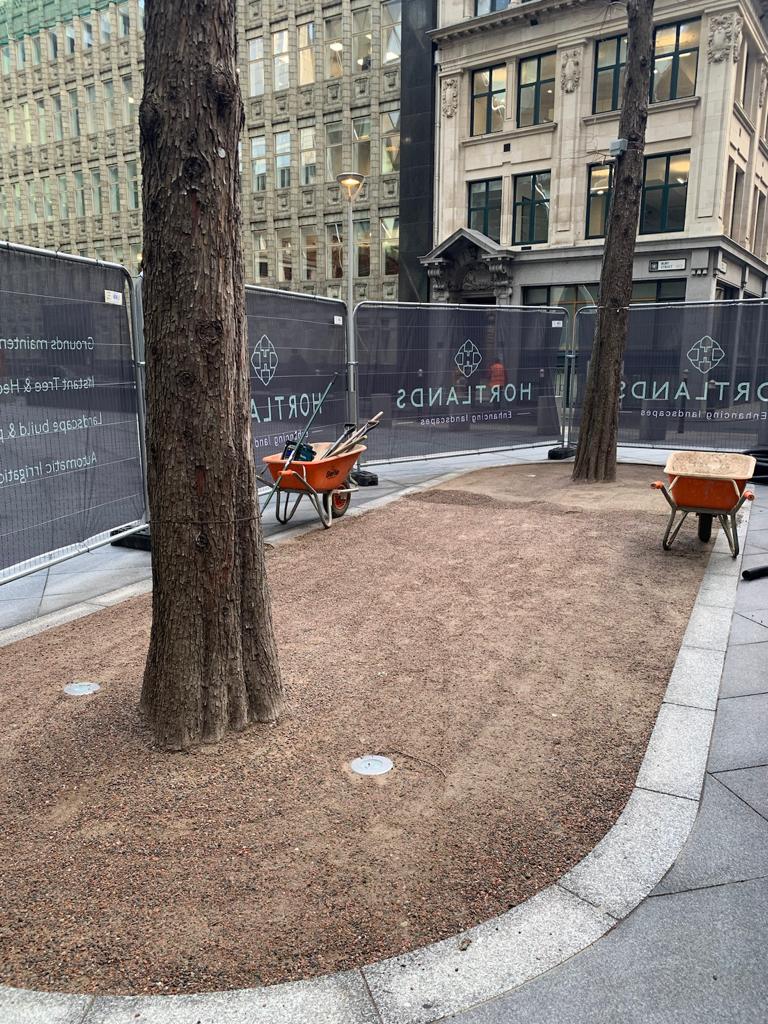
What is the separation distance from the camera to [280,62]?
37.0 metres

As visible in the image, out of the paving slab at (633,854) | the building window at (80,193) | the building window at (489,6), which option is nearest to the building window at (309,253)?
the building window at (489,6)

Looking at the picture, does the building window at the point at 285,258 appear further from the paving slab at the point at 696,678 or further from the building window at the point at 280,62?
the paving slab at the point at 696,678

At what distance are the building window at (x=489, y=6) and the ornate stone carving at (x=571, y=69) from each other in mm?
3850

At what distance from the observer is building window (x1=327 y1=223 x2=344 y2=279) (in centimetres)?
3575

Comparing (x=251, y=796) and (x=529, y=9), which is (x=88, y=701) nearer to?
(x=251, y=796)

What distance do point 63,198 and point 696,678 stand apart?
181 ft

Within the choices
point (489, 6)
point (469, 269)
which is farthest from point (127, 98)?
point (469, 269)

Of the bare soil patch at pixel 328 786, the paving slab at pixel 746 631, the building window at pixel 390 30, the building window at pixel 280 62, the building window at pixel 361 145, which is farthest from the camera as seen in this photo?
the building window at pixel 280 62

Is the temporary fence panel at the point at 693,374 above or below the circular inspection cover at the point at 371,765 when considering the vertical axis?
above

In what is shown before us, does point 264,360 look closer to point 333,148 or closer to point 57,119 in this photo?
point 333,148

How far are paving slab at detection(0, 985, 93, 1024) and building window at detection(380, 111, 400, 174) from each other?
34.1m

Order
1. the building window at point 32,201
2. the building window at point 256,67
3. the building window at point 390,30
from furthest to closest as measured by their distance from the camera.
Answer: the building window at point 32,201, the building window at point 256,67, the building window at point 390,30

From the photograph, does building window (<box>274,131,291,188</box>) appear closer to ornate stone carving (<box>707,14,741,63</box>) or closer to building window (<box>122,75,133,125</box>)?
building window (<box>122,75,133,125</box>)

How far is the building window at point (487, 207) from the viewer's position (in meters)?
29.8
